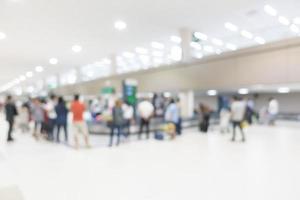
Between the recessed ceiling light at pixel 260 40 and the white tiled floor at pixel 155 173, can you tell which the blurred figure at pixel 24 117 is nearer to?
the white tiled floor at pixel 155 173

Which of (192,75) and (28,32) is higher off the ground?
(28,32)

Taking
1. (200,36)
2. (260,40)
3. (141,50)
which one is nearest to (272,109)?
(260,40)

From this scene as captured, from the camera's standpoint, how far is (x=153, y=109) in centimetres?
933

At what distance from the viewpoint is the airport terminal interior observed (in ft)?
13.1

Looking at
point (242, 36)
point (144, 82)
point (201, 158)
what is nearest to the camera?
point (201, 158)

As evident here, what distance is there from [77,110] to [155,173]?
3.49 m

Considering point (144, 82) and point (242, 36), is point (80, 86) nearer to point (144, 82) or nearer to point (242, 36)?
point (144, 82)

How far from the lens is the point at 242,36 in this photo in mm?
10391

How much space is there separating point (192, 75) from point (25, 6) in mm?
6765

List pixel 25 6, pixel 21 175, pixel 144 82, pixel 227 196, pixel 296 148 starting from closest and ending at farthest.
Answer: pixel 227 196, pixel 21 175, pixel 296 148, pixel 25 6, pixel 144 82

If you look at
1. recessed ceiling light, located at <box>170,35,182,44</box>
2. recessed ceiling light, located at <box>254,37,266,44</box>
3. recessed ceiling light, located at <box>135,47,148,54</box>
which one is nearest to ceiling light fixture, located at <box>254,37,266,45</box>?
recessed ceiling light, located at <box>254,37,266,44</box>

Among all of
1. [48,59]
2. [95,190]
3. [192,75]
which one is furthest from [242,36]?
[48,59]

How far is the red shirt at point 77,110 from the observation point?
700 cm

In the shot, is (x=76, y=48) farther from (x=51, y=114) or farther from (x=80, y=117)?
(x=80, y=117)
